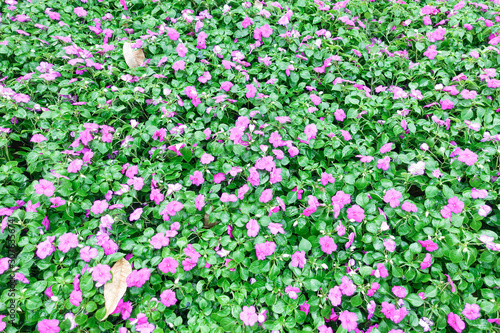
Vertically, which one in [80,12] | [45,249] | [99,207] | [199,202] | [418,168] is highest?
[80,12]

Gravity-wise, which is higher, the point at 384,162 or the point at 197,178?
the point at 384,162

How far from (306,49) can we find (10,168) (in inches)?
95.2

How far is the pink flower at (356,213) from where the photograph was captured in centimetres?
201

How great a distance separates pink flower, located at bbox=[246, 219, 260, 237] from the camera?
1976 mm

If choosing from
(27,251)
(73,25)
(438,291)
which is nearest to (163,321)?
(27,251)

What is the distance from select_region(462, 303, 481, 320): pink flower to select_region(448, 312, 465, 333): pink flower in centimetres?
5

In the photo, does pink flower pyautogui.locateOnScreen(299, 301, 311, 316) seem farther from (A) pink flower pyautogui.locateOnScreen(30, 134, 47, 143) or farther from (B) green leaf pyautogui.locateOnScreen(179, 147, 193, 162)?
(A) pink flower pyautogui.locateOnScreen(30, 134, 47, 143)

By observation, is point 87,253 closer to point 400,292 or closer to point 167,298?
point 167,298

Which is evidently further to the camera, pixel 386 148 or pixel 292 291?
pixel 386 148

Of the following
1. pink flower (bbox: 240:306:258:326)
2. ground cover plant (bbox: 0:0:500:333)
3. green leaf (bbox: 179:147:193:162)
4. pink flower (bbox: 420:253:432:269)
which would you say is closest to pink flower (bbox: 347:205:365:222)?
ground cover plant (bbox: 0:0:500:333)

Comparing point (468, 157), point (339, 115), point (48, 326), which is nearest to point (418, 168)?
point (468, 157)

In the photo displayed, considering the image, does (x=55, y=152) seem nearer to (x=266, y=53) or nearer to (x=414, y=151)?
(x=266, y=53)

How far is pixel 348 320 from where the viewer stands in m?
1.79

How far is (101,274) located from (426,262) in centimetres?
182
